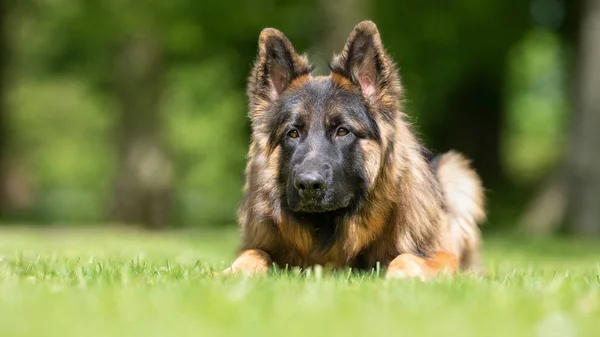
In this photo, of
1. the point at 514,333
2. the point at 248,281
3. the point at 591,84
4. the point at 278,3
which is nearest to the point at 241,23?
the point at 278,3

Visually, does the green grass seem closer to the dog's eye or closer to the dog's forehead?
the dog's eye

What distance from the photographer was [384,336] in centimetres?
411

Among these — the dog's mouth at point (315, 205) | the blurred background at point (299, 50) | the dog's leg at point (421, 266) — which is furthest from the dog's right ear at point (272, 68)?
the blurred background at point (299, 50)

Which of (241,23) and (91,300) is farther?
(241,23)

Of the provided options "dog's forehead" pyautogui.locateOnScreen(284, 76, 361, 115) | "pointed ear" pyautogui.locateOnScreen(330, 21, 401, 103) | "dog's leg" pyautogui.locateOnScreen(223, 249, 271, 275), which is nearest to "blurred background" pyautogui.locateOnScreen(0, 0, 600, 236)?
"pointed ear" pyautogui.locateOnScreen(330, 21, 401, 103)

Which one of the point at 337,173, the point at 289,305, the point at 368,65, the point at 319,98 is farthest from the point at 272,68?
the point at 289,305

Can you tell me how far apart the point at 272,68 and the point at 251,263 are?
172 cm

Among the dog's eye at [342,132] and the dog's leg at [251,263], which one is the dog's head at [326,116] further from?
the dog's leg at [251,263]

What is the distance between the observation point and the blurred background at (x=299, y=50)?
18.4m

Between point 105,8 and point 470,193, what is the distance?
43.2 feet

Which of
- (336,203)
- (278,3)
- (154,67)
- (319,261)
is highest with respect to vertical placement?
(278,3)

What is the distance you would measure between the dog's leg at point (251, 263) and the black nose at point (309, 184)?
64 centimetres

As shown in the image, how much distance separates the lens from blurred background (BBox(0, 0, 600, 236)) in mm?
18422

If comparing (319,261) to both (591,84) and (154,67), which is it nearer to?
(591,84)
